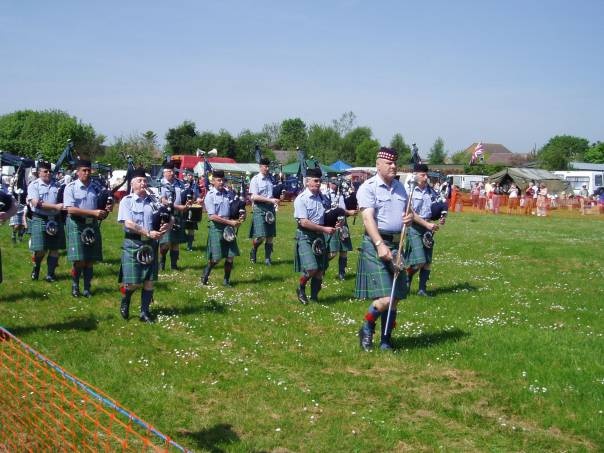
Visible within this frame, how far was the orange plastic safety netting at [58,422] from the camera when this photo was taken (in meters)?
4.54

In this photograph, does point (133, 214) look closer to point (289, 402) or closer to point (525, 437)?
point (289, 402)

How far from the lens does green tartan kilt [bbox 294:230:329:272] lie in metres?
9.13

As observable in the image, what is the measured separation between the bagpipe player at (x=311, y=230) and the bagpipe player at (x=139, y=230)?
209 cm

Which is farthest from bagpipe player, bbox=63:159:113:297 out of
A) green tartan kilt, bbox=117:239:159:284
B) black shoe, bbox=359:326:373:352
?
black shoe, bbox=359:326:373:352

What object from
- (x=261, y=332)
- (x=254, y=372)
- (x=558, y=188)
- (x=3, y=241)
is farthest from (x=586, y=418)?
(x=558, y=188)

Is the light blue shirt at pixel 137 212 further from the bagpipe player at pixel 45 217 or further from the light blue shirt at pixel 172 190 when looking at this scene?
the light blue shirt at pixel 172 190

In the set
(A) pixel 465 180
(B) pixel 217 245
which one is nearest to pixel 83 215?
(B) pixel 217 245

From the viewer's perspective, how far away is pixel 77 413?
519 centimetres

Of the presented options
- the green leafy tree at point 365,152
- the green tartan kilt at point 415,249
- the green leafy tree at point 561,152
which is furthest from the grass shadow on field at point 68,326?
the green leafy tree at point 365,152

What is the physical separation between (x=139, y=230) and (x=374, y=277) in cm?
302

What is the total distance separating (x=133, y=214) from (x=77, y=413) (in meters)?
3.13

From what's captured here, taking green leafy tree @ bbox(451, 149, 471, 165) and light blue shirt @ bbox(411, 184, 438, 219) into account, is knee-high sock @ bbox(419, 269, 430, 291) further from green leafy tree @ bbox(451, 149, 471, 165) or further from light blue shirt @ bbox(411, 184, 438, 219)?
green leafy tree @ bbox(451, 149, 471, 165)

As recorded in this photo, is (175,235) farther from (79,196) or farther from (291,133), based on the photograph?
(291,133)

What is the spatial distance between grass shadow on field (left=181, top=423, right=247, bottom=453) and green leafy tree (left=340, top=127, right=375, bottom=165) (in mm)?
81554
